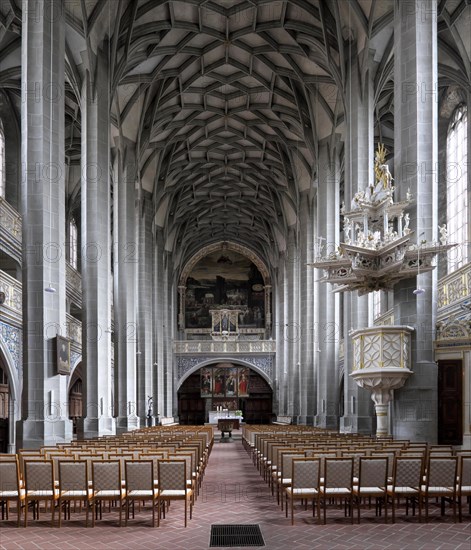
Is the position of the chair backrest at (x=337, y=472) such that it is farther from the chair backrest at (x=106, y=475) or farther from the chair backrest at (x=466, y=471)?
the chair backrest at (x=106, y=475)

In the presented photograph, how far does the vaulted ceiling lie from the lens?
2364cm

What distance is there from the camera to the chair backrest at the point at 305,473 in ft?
29.5

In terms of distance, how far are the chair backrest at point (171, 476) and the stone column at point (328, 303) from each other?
2376cm

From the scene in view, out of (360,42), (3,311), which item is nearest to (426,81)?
(360,42)

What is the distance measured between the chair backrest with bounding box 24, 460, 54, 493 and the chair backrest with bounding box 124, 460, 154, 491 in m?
1.03

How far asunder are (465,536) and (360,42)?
19.7m

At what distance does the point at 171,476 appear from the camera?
9.03m

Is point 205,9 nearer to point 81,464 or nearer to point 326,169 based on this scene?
point 326,169

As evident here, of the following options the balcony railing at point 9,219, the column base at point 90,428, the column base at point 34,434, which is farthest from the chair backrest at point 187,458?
the balcony railing at point 9,219

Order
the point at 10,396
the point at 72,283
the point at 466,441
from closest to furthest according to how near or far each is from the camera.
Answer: the point at 466,441 < the point at 10,396 < the point at 72,283

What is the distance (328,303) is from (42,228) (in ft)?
62.7

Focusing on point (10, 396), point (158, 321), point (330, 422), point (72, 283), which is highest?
point (72, 283)

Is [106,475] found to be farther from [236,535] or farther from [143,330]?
[143,330]

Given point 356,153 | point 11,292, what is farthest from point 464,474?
point 356,153
